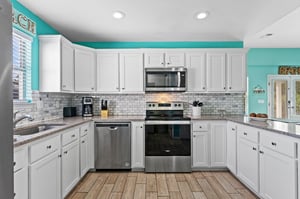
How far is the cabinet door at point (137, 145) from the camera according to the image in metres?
3.72

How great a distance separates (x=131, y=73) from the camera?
4.07 metres

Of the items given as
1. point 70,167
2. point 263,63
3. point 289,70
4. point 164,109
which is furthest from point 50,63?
point 289,70

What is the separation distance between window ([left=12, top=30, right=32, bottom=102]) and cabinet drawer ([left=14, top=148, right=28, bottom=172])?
47.3 inches

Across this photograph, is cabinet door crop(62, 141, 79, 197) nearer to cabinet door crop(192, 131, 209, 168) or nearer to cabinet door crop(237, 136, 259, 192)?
cabinet door crop(192, 131, 209, 168)

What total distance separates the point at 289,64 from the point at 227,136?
423 cm

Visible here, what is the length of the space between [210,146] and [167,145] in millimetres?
747

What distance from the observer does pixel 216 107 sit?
4.34 metres

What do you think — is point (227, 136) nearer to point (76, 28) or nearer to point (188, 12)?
point (188, 12)

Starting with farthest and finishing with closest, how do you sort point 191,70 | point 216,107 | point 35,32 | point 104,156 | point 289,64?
point 289,64
point 216,107
point 191,70
point 104,156
point 35,32

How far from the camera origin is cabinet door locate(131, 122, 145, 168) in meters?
3.72

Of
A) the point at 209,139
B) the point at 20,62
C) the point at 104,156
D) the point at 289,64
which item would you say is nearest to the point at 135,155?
the point at 104,156

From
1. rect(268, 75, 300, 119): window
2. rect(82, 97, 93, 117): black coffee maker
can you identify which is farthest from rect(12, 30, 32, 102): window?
rect(268, 75, 300, 119): window

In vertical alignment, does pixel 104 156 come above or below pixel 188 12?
below

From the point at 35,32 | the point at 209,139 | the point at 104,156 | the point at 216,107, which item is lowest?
the point at 104,156
